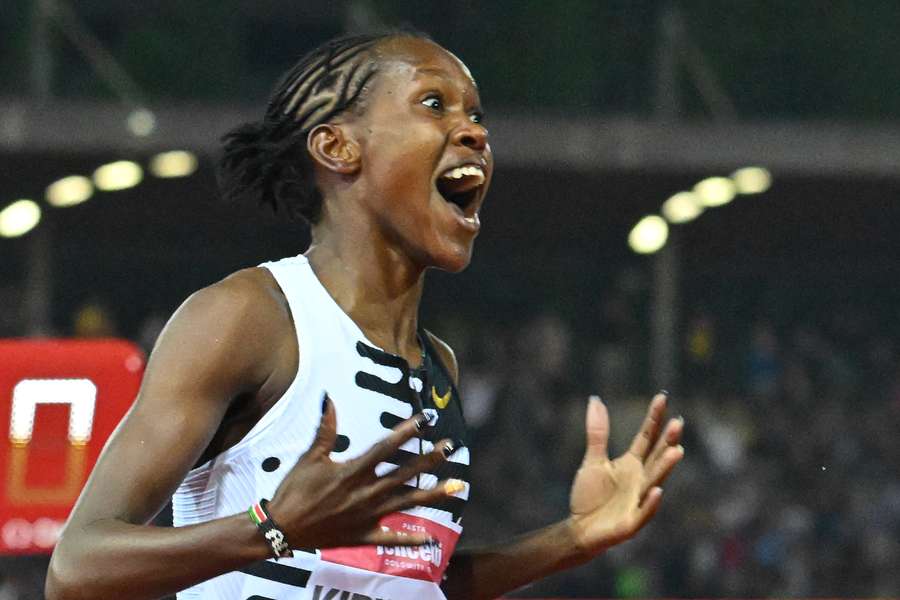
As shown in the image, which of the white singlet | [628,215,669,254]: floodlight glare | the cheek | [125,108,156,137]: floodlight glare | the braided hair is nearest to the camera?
the white singlet

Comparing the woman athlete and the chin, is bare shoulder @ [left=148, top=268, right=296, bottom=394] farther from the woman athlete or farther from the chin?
the chin

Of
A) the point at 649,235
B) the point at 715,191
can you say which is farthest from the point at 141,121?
the point at 715,191

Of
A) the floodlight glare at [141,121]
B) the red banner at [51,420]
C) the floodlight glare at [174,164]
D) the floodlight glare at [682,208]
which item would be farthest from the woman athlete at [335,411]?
the floodlight glare at [682,208]

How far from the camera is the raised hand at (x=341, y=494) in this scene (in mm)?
2391

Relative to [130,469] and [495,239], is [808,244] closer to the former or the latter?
[495,239]

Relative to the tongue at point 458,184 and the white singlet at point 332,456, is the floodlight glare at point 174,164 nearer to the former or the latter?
the tongue at point 458,184

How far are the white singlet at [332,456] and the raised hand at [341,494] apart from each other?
1.20 feet

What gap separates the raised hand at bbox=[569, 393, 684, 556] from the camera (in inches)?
126

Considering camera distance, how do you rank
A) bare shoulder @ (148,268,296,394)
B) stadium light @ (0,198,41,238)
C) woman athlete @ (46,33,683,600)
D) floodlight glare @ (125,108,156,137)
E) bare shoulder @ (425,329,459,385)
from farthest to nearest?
stadium light @ (0,198,41,238) < floodlight glare @ (125,108,156,137) < bare shoulder @ (425,329,459,385) < bare shoulder @ (148,268,296,394) < woman athlete @ (46,33,683,600)

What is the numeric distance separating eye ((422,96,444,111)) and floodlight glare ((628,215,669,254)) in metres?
11.7

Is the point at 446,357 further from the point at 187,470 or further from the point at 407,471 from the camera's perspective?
the point at 407,471

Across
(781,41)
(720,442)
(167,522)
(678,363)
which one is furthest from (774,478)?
(167,522)

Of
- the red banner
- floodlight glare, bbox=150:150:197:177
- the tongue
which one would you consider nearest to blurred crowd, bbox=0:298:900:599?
floodlight glare, bbox=150:150:197:177

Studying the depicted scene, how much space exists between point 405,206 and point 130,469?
2.68 feet
